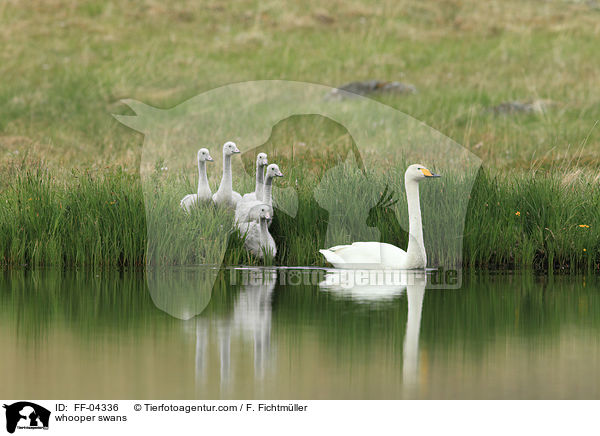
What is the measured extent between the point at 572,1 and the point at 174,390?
4954cm

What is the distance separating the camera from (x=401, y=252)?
35.7ft

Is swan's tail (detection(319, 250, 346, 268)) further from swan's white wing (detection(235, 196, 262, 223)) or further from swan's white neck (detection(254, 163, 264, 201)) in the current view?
swan's white neck (detection(254, 163, 264, 201))

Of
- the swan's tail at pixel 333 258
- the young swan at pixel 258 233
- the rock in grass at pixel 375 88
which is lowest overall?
the swan's tail at pixel 333 258

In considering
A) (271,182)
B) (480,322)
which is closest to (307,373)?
(480,322)

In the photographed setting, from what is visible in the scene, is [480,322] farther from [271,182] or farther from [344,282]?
[271,182]

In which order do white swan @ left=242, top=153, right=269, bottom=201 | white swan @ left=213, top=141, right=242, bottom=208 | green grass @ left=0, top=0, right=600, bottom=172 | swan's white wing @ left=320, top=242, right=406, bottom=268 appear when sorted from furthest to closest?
green grass @ left=0, top=0, right=600, bottom=172
white swan @ left=242, top=153, right=269, bottom=201
white swan @ left=213, top=141, right=242, bottom=208
swan's white wing @ left=320, top=242, right=406, bottom=268

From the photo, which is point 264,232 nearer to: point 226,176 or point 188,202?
point 226,176

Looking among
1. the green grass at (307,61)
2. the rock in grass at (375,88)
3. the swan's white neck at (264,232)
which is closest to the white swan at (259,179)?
the swan's white neck at (264,232)

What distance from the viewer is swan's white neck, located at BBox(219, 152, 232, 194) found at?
12.0m

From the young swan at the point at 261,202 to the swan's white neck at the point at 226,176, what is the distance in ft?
0.89

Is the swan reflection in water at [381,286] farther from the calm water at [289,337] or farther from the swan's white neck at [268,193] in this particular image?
the swan's white neck at [268,193]

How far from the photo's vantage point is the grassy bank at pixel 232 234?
11625 mm

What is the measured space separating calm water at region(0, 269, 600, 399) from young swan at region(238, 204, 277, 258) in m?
0.41

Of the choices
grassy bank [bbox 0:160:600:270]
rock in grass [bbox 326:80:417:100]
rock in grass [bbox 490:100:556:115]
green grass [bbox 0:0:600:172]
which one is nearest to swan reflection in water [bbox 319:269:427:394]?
grassy bank [bbox 0:160:600:270]
